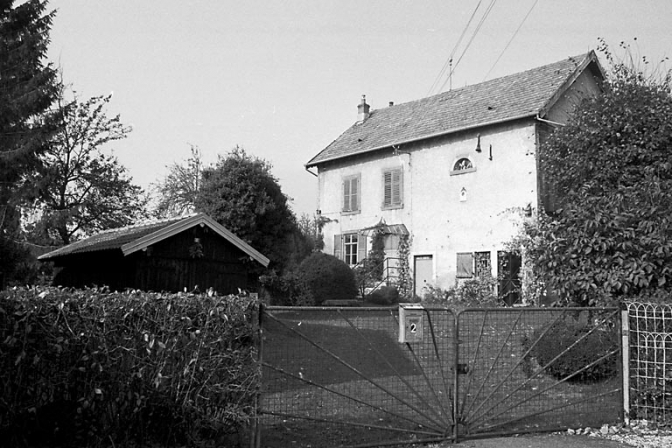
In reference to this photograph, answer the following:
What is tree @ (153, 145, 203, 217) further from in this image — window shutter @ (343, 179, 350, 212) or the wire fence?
the wire fence

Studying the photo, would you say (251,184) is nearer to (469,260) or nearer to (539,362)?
(469,260)

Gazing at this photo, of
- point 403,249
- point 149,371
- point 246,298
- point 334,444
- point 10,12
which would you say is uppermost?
point 10,12

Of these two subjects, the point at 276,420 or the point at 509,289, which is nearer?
the point at 276,420

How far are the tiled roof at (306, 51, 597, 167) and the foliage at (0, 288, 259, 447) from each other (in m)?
17.3

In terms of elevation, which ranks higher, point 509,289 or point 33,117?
point 33,117

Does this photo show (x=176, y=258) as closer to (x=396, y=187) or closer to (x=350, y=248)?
(x=396, y=187)

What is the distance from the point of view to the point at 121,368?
5734 millimetres

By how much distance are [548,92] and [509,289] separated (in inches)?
279

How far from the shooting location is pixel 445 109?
2559cm

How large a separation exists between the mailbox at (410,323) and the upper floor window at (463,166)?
16.5 meters

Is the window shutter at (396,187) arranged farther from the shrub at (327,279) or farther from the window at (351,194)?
the shrub at (327,279)

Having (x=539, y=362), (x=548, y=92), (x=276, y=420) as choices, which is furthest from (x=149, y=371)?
(x=548, y=92)

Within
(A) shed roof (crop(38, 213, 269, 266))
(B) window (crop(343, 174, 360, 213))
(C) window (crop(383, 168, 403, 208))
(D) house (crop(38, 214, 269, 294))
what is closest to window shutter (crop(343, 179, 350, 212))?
(B) window (crop(343, 174, 360, 213))

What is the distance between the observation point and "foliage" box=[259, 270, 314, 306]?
71.7 feet
